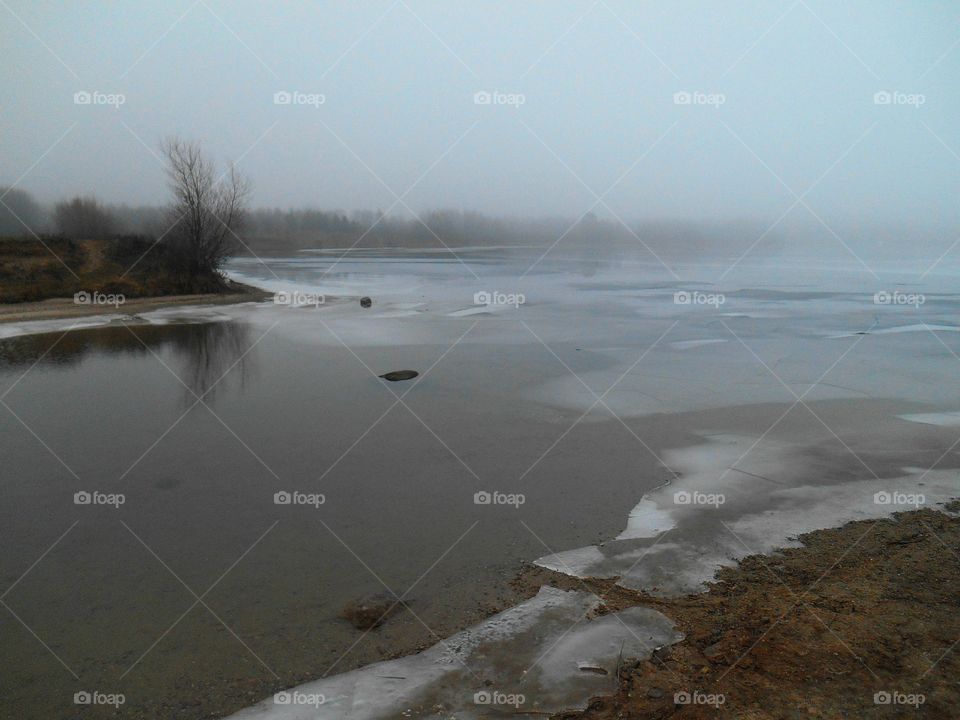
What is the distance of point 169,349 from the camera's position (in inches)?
617

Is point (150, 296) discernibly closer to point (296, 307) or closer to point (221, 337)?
point (296, 307)

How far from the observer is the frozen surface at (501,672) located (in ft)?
13.2

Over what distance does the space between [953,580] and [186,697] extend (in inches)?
229

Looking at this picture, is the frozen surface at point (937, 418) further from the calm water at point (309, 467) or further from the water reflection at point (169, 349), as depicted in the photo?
the water reflection at point (169, 349)

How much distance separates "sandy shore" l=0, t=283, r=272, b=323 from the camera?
64.1ft

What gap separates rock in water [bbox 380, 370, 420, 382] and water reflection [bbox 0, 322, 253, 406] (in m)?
2.63

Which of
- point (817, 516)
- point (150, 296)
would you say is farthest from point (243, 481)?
point (150, 296)

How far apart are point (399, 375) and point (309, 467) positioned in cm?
462

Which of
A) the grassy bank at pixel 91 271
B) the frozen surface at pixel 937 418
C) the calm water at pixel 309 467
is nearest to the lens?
the calm water at pixel 309 467

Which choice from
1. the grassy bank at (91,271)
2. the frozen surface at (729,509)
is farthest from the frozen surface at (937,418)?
the grassy bank at (91,271)

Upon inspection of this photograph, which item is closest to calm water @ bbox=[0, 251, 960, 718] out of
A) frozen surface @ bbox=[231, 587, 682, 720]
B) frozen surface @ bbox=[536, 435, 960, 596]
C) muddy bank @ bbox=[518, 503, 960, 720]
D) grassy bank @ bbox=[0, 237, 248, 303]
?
frozen surface @ bbox=[231, 587, 682, 720]

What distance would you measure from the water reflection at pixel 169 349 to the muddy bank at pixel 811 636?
29.1 feet

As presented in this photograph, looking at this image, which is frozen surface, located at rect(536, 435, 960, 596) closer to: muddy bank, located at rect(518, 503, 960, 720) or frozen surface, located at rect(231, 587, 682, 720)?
muddy bank, located at rect(518, 503, 960, 720)

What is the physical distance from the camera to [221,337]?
17.4 metres
